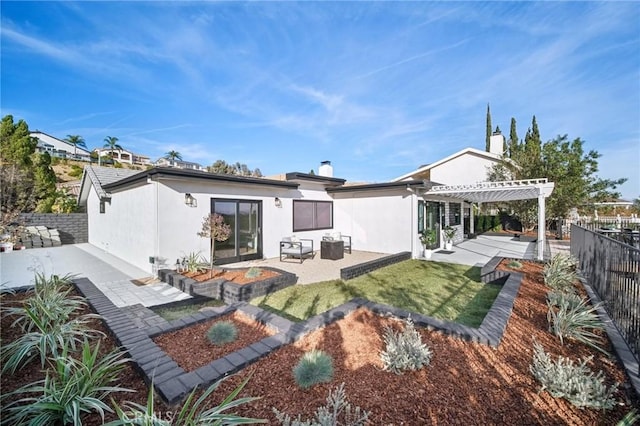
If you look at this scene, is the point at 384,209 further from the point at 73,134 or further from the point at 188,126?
the point at 73,134

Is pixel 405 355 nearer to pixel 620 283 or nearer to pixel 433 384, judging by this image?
pixel 433 384

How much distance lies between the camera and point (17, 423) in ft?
5.84

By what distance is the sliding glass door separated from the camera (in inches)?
356

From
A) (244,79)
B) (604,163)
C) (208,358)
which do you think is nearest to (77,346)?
(208,358)

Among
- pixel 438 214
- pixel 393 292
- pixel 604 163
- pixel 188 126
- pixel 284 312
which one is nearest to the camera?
pixel 284 312

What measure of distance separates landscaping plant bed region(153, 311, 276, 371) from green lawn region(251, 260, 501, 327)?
3.50 ft

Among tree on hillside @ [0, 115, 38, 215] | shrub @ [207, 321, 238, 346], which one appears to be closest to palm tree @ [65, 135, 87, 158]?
tree on hillside @ [0, 115, 38, 215]

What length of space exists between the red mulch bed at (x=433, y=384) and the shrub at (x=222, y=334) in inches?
11.5

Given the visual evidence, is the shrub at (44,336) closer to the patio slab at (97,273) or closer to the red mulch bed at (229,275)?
the patio slab at (97,273)

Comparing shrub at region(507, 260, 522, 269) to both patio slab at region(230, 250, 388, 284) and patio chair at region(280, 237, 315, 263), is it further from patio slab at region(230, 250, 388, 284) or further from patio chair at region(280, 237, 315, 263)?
patio chair at region(280, 237, 315, 263)

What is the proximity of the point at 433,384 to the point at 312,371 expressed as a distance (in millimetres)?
1168

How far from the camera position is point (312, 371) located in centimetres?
260

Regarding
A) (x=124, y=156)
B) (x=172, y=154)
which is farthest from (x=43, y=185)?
(x=124, y=156)

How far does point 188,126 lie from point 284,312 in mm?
19687
